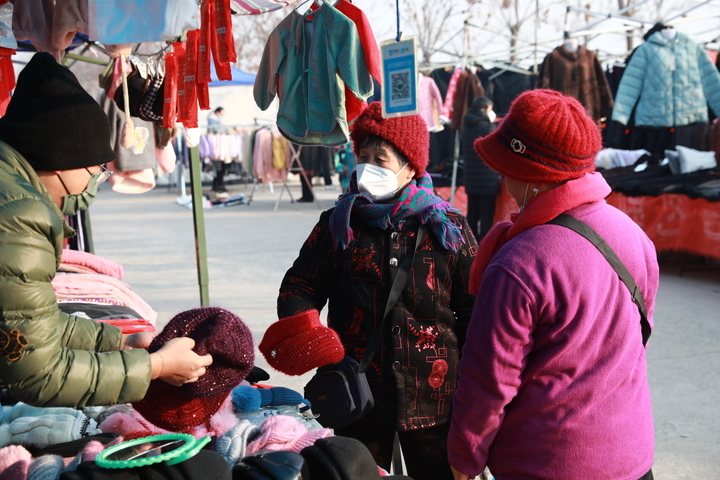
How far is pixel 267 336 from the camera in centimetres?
199

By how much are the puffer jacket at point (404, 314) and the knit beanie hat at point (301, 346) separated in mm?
321

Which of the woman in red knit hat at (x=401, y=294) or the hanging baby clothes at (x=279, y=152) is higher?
the woman in red knit hat at (x=401, y=294)

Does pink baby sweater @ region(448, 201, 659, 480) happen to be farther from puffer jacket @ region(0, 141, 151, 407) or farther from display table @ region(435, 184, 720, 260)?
display table @ region(435, 184, 720, 260)

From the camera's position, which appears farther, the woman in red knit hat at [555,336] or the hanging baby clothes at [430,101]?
the hanging baby clothes at [430,101]

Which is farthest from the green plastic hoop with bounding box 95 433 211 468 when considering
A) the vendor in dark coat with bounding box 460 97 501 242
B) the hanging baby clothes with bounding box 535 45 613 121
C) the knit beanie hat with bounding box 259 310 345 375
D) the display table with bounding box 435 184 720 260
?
the hanging baby clothes with bounding box 535 45 613 121

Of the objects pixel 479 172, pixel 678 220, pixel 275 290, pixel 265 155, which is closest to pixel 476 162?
pixel 479 172

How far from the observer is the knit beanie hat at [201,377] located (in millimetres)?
1525

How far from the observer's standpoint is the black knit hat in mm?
1473

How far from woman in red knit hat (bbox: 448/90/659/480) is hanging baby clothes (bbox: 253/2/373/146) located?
3.42 feet

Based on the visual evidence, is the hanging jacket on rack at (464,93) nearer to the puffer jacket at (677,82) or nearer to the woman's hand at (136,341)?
the puffer jacket at (677,82)

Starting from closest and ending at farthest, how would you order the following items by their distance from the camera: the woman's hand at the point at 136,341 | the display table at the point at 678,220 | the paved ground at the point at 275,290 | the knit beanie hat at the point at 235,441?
1. the knit beanie hat at the point at 235,441
2. the woman's hand at the point at 136,341
3. the paved ground at the point at 275,290
4. the display table at the point at 678,220

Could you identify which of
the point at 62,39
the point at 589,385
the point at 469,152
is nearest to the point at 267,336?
the point at 589,385

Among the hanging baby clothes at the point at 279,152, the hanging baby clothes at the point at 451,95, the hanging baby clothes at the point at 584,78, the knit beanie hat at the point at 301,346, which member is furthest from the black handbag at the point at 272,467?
the hanging baby clothes at the point at 279,152

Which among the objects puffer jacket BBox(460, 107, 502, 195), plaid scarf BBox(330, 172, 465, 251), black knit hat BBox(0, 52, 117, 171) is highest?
black knit hat BBox(0, 52, 117, 171)
